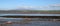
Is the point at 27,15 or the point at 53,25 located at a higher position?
the point at 27,15

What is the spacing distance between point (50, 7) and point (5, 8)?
29.3 inches

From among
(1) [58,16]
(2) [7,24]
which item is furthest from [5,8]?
(1) [58,16]

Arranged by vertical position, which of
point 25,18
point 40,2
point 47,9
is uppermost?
point 40,2

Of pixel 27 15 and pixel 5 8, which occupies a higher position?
pixel 5 8

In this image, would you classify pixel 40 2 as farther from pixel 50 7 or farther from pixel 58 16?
pixel 58 16

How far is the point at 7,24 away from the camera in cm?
Answer: 138

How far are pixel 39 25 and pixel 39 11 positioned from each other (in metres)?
0.23

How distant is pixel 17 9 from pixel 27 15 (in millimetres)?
195

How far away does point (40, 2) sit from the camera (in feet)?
4.45

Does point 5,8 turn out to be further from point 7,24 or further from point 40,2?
point 40,2

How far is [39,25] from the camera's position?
1.39 metres

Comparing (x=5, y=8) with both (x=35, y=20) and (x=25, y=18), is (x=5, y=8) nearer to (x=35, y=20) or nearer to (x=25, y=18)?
(x=25, y=18)

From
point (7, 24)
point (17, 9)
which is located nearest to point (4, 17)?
point (7, 24)

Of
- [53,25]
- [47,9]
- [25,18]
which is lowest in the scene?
[53,25]
